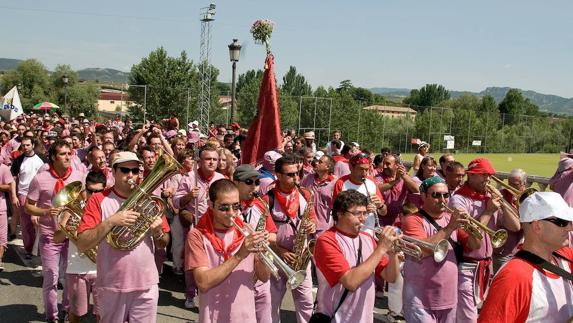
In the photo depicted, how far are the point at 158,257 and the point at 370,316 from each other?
4.55 meters

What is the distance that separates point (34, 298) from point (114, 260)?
Result: 366cm

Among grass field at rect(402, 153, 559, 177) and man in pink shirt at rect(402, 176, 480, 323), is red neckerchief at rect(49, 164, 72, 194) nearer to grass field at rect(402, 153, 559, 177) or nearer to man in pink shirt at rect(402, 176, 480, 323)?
man in pink shirt at rect(402, 176, 480, 323)

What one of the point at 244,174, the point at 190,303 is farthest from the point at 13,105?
the point at 244,174

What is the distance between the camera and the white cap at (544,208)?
2.96 meters

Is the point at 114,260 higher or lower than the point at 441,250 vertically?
lower

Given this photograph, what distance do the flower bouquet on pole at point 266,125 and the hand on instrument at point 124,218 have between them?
5.09 meters

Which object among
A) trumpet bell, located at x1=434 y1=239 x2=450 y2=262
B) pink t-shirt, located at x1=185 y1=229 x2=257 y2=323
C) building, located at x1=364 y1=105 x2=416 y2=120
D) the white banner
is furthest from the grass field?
pink t-shirt, located at x1=185 y1=229 x2=257 y2=323

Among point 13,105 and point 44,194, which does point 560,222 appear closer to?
point 44,194

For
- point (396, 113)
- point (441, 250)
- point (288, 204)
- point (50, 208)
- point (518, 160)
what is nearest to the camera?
point (441, 250)

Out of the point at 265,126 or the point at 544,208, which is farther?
the point at 265,126

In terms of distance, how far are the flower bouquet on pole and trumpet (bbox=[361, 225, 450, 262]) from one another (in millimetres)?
4818

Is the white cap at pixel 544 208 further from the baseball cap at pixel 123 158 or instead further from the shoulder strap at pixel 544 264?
the baseball cap at pixel 123 158

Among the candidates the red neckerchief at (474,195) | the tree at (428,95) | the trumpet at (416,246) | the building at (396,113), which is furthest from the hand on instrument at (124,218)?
the tree at (428,95)

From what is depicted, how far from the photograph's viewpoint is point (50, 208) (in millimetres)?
6352
